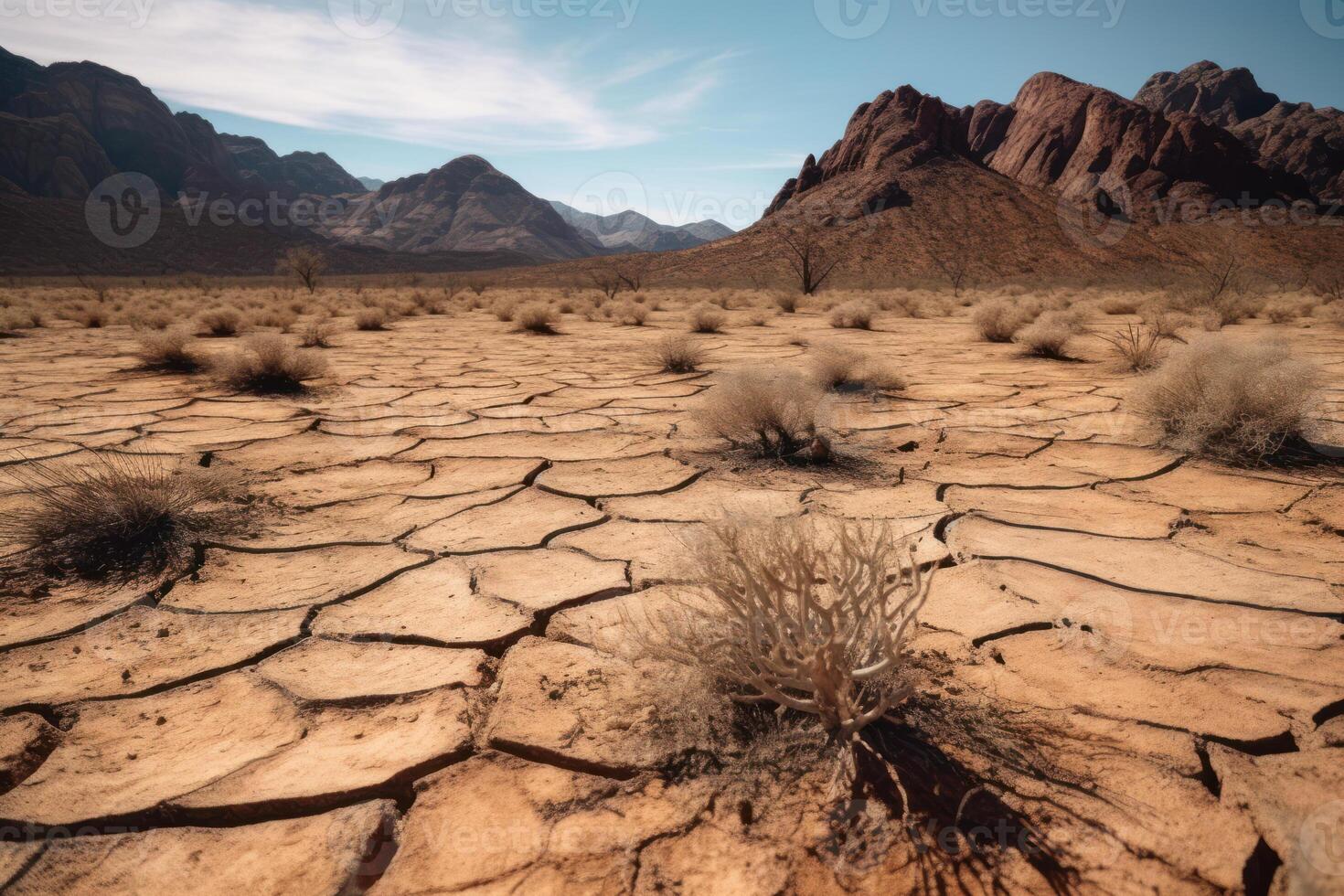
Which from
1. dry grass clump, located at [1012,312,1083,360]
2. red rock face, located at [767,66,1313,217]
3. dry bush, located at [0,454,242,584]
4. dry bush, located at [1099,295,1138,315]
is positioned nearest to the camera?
dry bush, located at [0,454,242,584]

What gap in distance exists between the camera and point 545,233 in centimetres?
10925

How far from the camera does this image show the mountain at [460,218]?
327 feet

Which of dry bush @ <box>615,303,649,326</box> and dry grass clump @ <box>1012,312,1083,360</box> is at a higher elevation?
dry grass clump @ <box>1012,312,1083,360</box>

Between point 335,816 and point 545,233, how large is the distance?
11600 centimetres

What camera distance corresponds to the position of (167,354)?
17.8 ft

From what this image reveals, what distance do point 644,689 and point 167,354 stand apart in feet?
19.5

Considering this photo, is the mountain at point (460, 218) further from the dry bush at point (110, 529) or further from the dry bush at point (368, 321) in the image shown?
the dry bush at point (110, 529)

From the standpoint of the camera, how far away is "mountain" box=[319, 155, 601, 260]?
3927 inches

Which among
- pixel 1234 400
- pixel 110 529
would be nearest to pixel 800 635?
pixel 110 529

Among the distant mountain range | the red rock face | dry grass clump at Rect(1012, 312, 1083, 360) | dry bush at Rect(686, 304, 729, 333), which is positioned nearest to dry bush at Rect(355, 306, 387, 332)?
dry bush at Rect(686, 304, 729, 333)

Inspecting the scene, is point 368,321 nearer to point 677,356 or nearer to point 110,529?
point 677,356

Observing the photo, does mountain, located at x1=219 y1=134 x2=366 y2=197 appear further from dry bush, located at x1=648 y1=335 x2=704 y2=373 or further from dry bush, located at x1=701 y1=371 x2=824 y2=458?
dry bush, located at x1=701 y1=371 x2=824 y2=458

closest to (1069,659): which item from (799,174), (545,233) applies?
(799,174)

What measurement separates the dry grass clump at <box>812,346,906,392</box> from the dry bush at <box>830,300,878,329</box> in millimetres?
4421
